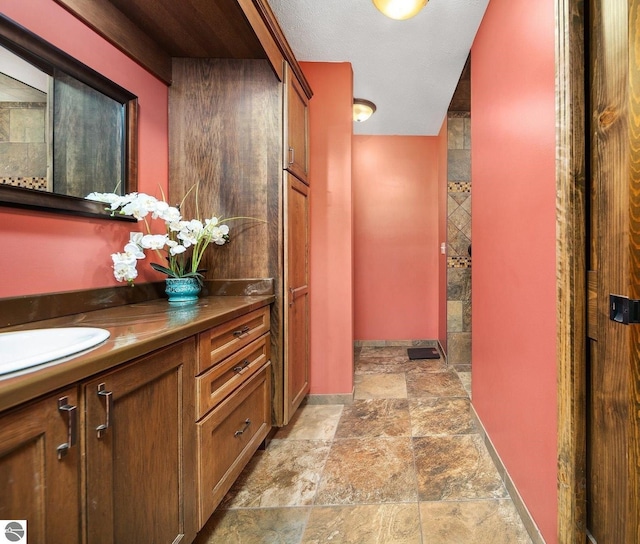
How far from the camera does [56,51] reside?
1.18m

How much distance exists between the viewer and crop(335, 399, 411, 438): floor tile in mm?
1983

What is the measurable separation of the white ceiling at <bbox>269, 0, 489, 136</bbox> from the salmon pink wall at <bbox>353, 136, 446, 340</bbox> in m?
0.96

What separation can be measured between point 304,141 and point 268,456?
2.04 m

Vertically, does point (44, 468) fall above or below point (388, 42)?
below

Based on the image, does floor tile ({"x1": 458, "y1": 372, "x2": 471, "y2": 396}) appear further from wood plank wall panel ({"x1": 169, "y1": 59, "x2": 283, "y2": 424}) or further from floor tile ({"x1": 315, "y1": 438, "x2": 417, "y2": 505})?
wood plank wall panel ({"x1": 169, "y1": 59, "x2": 283, "y2": 424})

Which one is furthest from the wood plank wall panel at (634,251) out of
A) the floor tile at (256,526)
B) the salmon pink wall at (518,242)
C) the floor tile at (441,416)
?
the floor tile at (441,416)

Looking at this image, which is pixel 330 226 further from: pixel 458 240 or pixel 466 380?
pixel 466 380

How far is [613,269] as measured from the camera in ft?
2.81

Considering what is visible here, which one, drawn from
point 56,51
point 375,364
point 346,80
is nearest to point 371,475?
point 375,364

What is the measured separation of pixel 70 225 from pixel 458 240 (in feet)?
10.5

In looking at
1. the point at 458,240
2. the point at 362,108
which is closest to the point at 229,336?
the point at 362,108

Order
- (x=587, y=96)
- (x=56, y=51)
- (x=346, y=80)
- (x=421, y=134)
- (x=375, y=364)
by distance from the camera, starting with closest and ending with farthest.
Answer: (x=587, y=96) → (x=56, y=51) → (x=346, y=80) → (x=375, y=364) → (x=421, y=134)

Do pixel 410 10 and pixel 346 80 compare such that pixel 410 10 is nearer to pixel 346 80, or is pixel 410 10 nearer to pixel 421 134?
pixel 346 80

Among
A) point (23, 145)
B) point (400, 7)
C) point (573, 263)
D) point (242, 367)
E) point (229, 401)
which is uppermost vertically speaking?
point (400, 7)
